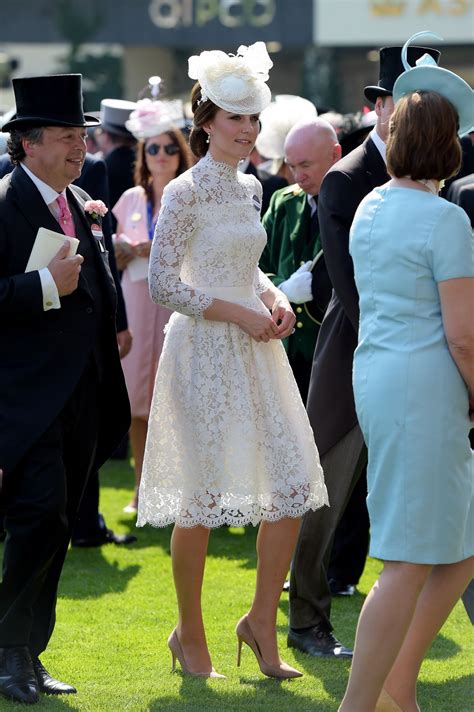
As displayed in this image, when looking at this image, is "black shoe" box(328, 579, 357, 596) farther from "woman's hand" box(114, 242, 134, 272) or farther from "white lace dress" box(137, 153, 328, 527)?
"woman's hand" box(114, 242, 134, 272)

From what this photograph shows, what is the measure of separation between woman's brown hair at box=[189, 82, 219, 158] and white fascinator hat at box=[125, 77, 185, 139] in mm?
2760

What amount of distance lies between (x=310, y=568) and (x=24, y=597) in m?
1.18

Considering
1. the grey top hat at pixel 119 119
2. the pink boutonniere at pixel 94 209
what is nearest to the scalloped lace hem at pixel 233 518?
the pink boutonniere at pixel 94 209

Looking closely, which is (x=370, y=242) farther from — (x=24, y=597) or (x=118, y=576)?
(x=118, y=576)

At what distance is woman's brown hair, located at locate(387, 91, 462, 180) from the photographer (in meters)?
3.68

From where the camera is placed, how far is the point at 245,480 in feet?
15.2

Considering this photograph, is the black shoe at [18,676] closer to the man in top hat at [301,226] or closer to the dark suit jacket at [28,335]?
the dark suit jacket at [28,335]

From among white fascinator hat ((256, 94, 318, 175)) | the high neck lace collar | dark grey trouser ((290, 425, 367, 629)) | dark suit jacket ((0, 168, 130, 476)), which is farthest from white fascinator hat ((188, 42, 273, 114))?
white fascinator hat ((256, 94, 318, 175))

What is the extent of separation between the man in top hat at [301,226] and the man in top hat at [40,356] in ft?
3.83

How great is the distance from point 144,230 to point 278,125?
99 centimetres

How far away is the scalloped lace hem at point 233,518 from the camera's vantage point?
463 centimetres

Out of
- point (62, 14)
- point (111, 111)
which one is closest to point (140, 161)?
point (111, 111)

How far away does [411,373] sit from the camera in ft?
12.1

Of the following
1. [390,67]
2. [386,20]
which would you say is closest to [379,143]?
[390,67]
